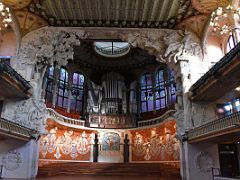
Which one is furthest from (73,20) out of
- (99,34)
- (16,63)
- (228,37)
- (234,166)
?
(234,166)

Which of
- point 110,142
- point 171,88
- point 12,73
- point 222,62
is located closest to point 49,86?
point 110,142

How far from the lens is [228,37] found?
1314 centimetres

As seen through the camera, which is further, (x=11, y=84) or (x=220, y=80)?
(x=11, y=84)

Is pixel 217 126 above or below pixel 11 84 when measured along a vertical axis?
below

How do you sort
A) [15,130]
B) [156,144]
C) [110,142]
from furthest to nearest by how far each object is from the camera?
[110,142]
[156,144]
[15,130]

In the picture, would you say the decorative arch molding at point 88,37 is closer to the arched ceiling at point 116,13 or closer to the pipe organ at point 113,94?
the arched ceiling at point 116,13

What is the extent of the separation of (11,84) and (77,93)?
1136cm

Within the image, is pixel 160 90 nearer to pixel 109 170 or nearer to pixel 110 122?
pixel 110 122

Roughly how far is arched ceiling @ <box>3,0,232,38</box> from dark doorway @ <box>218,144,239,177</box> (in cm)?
658

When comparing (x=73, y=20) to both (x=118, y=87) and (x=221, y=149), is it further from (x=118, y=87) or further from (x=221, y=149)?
(x=221, y=149)

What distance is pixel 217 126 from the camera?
368 inches

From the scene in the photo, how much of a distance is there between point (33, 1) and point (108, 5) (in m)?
3.93

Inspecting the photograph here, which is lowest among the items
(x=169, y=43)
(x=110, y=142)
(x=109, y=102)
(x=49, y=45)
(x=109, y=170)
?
(x=109, y=170)

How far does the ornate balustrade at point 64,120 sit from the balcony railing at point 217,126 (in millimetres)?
9956
